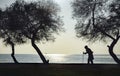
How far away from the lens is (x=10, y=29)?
45.9 m

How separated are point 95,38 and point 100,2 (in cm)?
406

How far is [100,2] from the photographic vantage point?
41031 millimetres

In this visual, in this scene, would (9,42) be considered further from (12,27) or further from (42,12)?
(42,12)

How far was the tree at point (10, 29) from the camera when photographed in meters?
45.0

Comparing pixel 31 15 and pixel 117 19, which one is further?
pixel 31 15

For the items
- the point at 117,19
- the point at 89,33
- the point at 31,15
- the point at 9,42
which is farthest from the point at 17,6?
the point at 117,19
